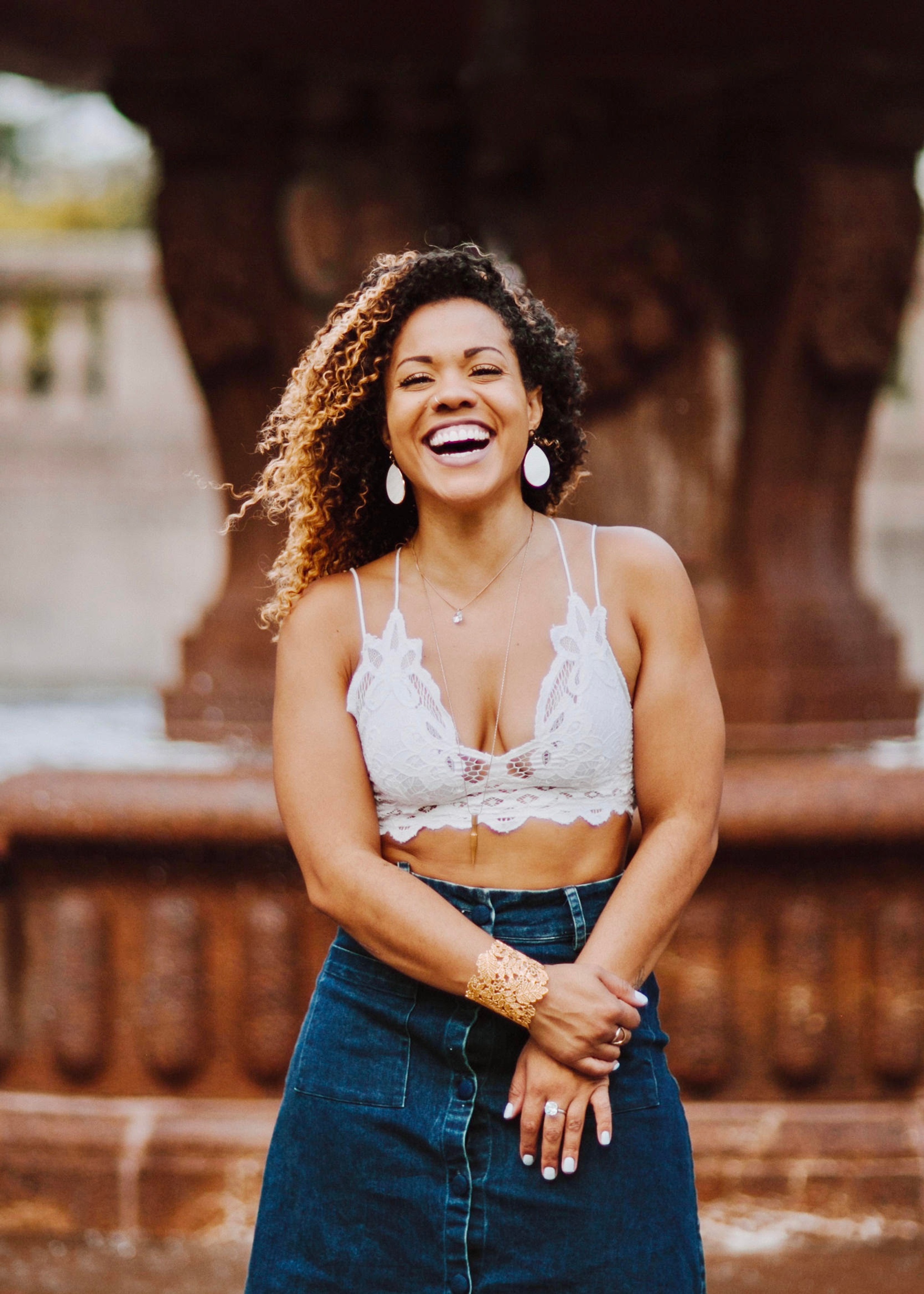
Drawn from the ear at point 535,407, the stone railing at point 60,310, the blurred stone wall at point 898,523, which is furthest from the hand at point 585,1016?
the blurred stone wall at point 898,523

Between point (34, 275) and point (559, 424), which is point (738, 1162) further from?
point (34, 275)

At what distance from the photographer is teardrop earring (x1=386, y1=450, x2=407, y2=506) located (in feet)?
6.75

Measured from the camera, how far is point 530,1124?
181cm

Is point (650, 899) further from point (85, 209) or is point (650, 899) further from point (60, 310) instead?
point (85, 209)

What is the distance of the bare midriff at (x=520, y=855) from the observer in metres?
1.90

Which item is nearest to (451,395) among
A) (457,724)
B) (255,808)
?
(457,724)

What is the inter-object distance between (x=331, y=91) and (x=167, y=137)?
1.75 feet

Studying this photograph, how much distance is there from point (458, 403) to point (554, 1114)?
84 centimetres

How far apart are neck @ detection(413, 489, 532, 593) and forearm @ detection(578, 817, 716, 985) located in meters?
0.38

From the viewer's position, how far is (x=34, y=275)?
9.85m

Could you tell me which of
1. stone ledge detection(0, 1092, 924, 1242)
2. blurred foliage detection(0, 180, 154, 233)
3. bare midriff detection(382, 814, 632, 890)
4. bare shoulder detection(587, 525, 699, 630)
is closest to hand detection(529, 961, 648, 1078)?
bare midriff detection(382, 814, 632, 890)

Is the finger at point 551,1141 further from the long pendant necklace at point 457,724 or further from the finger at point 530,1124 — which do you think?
the long pendant necklace at point 457,724

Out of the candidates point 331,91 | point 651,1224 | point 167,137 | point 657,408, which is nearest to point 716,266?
point 657,408

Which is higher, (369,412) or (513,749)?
(369,412)
